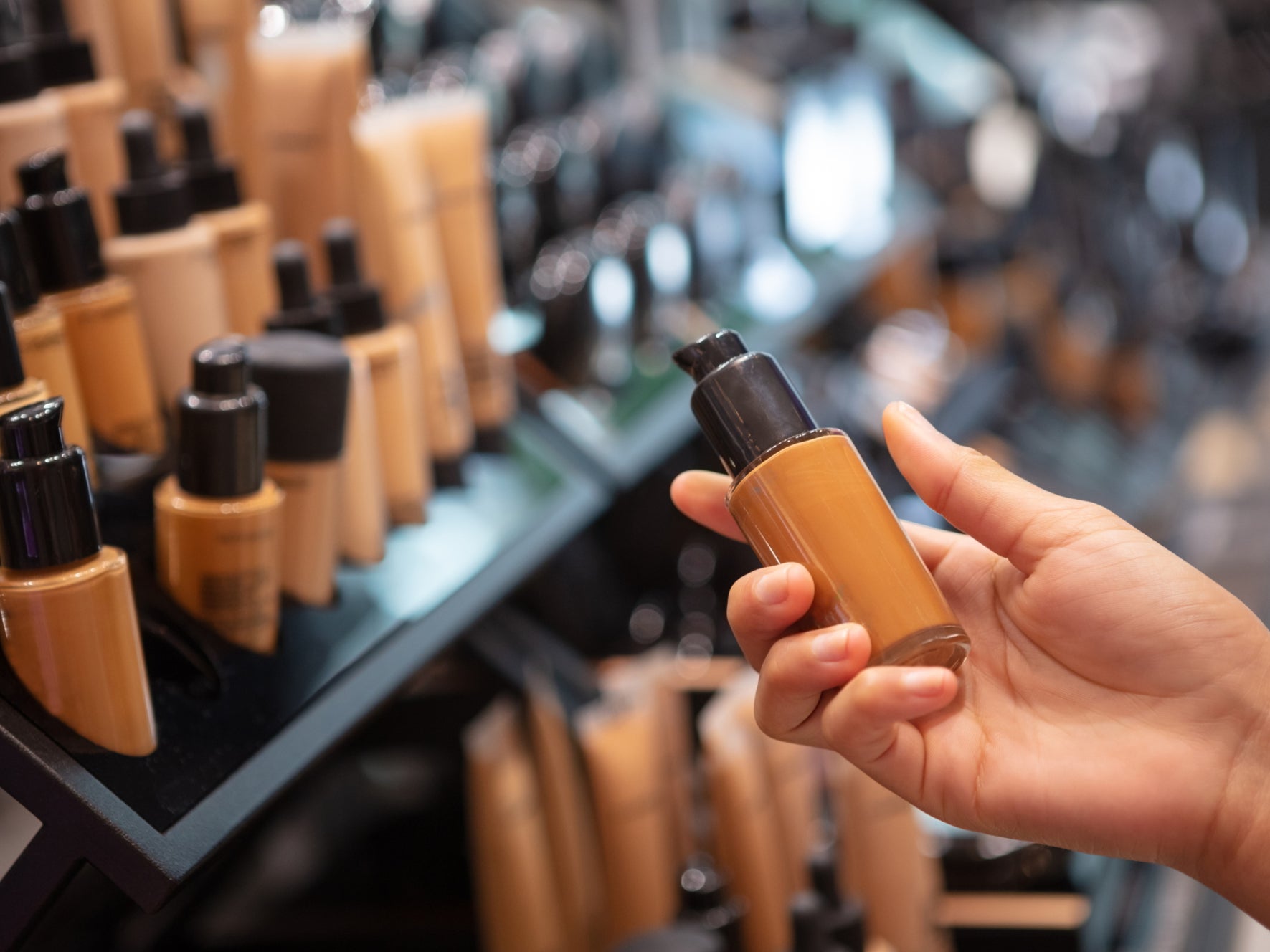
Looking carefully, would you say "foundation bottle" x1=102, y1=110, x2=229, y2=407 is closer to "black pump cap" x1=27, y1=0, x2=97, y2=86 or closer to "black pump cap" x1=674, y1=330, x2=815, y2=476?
"black pump cap" x1=27, y1=0, x2=97, y2=86

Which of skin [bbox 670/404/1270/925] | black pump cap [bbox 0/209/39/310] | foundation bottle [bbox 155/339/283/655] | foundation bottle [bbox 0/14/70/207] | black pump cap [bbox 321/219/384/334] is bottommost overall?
skin [bbox 670/404/1270/925]

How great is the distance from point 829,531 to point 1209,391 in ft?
8.23

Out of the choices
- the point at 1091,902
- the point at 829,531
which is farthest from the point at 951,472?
the point at 1091,902

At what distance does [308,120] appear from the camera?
30.0 inches

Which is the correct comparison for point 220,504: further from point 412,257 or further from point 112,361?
point 412,257

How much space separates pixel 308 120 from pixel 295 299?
14 centimetres

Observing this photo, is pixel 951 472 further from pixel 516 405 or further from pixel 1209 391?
pixel 1209 391

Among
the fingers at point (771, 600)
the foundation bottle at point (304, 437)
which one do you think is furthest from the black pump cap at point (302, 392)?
the fingers at point (771, 600)

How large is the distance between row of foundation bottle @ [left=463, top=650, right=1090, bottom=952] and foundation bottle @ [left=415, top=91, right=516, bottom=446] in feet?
0.87

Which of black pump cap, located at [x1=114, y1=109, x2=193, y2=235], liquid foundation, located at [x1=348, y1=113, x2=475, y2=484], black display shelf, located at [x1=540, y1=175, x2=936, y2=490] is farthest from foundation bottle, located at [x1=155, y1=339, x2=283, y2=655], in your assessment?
black display shelf, located at [x1=540, y1=175, x2=936, y2=490]

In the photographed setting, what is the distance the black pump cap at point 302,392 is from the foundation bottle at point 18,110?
144 millimetres

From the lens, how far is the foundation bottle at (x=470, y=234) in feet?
2.71

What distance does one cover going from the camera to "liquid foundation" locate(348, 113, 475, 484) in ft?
2.54

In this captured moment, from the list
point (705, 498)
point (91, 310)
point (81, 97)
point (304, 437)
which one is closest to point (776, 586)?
point (705, 498)
